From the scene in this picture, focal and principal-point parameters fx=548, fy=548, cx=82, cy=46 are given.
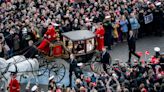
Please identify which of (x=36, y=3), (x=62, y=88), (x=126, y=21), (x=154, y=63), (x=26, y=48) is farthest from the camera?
(x=36, y=3)

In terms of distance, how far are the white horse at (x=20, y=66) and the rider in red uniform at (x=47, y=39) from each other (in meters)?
1.01

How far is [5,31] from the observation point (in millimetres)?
25297

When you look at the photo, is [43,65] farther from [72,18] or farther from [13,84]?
[72,18]

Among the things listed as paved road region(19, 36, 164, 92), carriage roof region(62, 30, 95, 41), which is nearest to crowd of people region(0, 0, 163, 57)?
paved road region(19, 36, 164, 92)

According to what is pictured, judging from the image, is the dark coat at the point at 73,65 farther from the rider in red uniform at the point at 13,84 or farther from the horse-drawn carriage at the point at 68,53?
the rider in red uniform at the point at 13,84

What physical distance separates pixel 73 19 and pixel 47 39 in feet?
11.6

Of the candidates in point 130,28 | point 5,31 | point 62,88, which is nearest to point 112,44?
point 130,28

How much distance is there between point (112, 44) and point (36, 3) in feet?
15.9

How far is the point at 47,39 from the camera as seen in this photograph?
77.3ft

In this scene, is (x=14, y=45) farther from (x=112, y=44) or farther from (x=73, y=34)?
(x=112, y=44)

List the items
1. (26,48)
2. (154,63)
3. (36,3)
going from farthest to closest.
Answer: (36,3), (26,48), (154,63)

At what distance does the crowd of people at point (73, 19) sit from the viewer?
25.1 meters

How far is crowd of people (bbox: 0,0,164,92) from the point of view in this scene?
25.1 meters

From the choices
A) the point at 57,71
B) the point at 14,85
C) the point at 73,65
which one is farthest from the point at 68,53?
the point at 14,85
